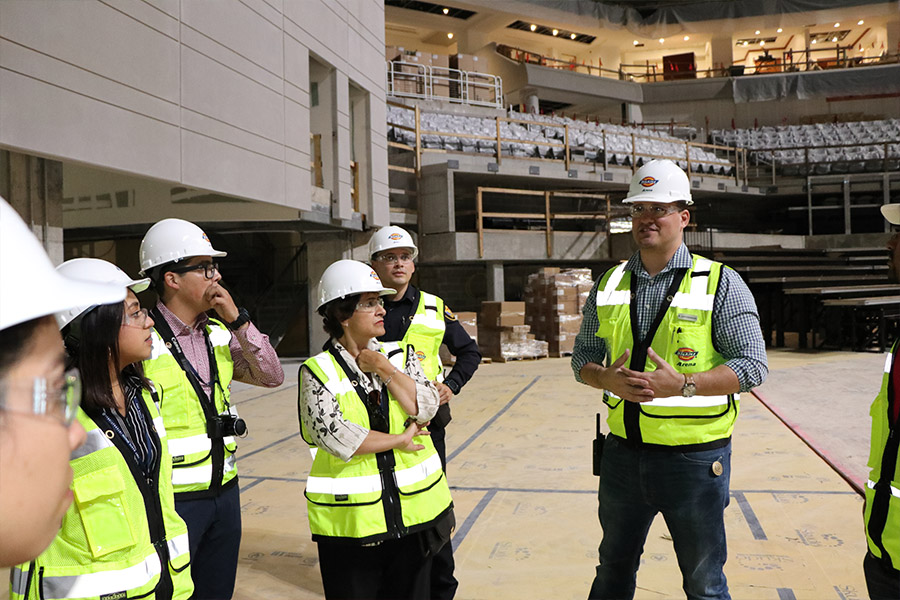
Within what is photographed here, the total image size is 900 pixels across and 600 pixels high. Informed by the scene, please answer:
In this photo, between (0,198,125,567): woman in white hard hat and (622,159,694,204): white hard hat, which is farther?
(622,159,694,204): white hard hat

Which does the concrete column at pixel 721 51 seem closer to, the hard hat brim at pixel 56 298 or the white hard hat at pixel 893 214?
the white hard hat at pixel 893 214

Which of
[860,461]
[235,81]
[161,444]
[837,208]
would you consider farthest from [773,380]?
[837,208]

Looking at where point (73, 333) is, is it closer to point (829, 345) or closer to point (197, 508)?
point (197, 508)

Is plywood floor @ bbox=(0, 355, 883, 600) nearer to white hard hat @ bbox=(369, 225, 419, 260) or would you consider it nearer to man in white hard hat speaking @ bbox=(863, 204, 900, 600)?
man in white hard hat speaking @ bbox=(863, 204, 900, 600)

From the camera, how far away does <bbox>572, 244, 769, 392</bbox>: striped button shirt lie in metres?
2.57

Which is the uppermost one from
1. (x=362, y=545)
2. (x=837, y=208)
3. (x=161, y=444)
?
(x=837, y=208)

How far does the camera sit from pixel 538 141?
66.3ft

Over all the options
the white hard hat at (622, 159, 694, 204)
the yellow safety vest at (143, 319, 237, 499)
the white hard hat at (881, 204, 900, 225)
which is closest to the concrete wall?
the yellow safety vest at (143, 319, 237, 499)

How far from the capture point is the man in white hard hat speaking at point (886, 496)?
6.47 feet

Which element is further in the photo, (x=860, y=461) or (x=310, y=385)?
(x=860, y=461)

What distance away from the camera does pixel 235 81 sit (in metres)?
9.31

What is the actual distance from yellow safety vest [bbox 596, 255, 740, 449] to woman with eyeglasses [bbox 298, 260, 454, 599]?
78 cm

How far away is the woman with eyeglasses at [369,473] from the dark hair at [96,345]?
0.75m

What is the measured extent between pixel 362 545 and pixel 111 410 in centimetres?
102
